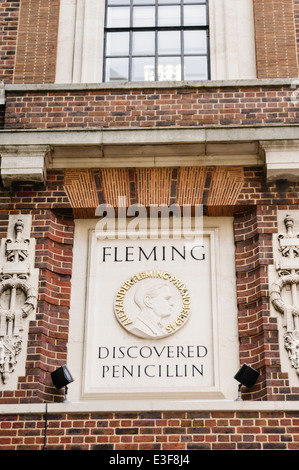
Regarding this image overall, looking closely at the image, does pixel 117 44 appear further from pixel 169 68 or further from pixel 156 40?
pixel 169 68

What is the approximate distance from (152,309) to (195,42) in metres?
4.14

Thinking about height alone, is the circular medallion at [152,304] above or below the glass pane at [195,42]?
below

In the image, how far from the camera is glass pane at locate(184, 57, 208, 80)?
39.3 ft

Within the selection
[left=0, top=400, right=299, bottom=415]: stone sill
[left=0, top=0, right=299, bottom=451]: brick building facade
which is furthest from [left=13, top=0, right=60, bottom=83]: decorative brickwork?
[left=0, top=400, right=299, bottom=415]: stone sill

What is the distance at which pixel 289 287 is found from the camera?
9969mm

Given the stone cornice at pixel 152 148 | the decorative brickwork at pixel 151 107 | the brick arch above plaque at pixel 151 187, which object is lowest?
the brick arch above plaque at pixel 151 187

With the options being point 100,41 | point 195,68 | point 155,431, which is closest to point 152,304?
point 155,431

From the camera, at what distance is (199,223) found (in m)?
10.6

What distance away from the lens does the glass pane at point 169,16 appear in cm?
1243

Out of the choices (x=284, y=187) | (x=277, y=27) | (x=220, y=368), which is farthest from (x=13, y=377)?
(x=277, y=27)

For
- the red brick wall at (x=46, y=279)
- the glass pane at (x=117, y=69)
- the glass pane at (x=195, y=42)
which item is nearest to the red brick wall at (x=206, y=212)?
the red brick wall at (x=46, y=279)

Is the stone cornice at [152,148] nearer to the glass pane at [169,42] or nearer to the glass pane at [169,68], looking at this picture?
the glass pane at [169,68]

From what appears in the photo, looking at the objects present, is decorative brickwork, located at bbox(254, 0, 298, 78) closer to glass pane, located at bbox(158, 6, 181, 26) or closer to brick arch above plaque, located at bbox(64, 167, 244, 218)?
glass pane, located at bbox(158, 6, 181, 26)

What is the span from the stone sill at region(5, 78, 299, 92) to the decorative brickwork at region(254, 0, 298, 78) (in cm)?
32
